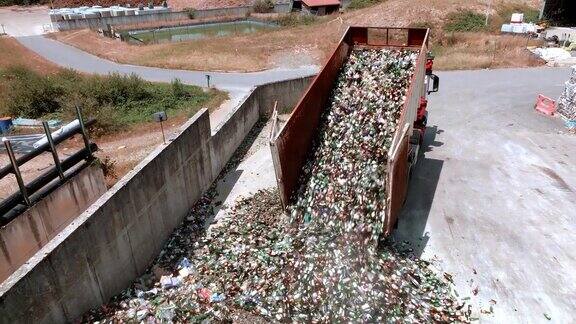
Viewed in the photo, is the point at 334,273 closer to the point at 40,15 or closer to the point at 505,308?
the point at 505,308

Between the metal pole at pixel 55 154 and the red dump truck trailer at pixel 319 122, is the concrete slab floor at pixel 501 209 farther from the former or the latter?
the metal pole at pixel 55 154

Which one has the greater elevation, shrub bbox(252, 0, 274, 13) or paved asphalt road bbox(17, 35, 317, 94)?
shrub bbox(252, 0, 274, 13)

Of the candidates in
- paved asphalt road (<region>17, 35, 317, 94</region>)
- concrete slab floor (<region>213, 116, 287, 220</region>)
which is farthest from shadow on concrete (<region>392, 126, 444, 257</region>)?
paved asphalt road (<region>17, 35, 317, 94</region>)

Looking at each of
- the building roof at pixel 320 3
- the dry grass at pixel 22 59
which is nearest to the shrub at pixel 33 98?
the dry grass at pixel 22 59

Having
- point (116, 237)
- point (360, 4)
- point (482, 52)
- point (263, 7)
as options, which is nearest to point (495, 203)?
point (116, 237)

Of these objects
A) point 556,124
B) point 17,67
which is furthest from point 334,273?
point 17,67

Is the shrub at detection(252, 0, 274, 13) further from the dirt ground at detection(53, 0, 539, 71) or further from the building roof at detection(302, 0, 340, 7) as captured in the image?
the dirt ground at detection(53, 0, 539, 71)

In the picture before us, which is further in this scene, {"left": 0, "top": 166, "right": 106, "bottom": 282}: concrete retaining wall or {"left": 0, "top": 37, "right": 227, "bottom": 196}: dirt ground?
{"left": 0, "top": 37, "right": 227, "bottom": 196}: dirt ground
